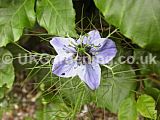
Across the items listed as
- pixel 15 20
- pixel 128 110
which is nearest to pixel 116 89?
pixel 128 110

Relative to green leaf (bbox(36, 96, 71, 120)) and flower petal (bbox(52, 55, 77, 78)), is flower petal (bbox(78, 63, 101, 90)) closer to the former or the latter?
flower petal (bbox(52, 55, 77, 78))

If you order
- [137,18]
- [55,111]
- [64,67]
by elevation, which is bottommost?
[55,111]

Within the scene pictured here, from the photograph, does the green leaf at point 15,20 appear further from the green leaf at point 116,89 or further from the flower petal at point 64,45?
the green leaf at point 116,89

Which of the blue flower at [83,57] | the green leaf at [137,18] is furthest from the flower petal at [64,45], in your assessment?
the green leaf at [137,18]

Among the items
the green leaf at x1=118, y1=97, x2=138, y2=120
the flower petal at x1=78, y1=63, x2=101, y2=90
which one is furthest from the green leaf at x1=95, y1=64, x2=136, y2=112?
the flower petal at x1=78, y1=63, x2=101, y2=90

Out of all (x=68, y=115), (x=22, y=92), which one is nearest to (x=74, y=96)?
(x=68, y=115)

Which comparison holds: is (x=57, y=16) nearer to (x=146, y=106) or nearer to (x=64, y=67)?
(x=64, y=67)
